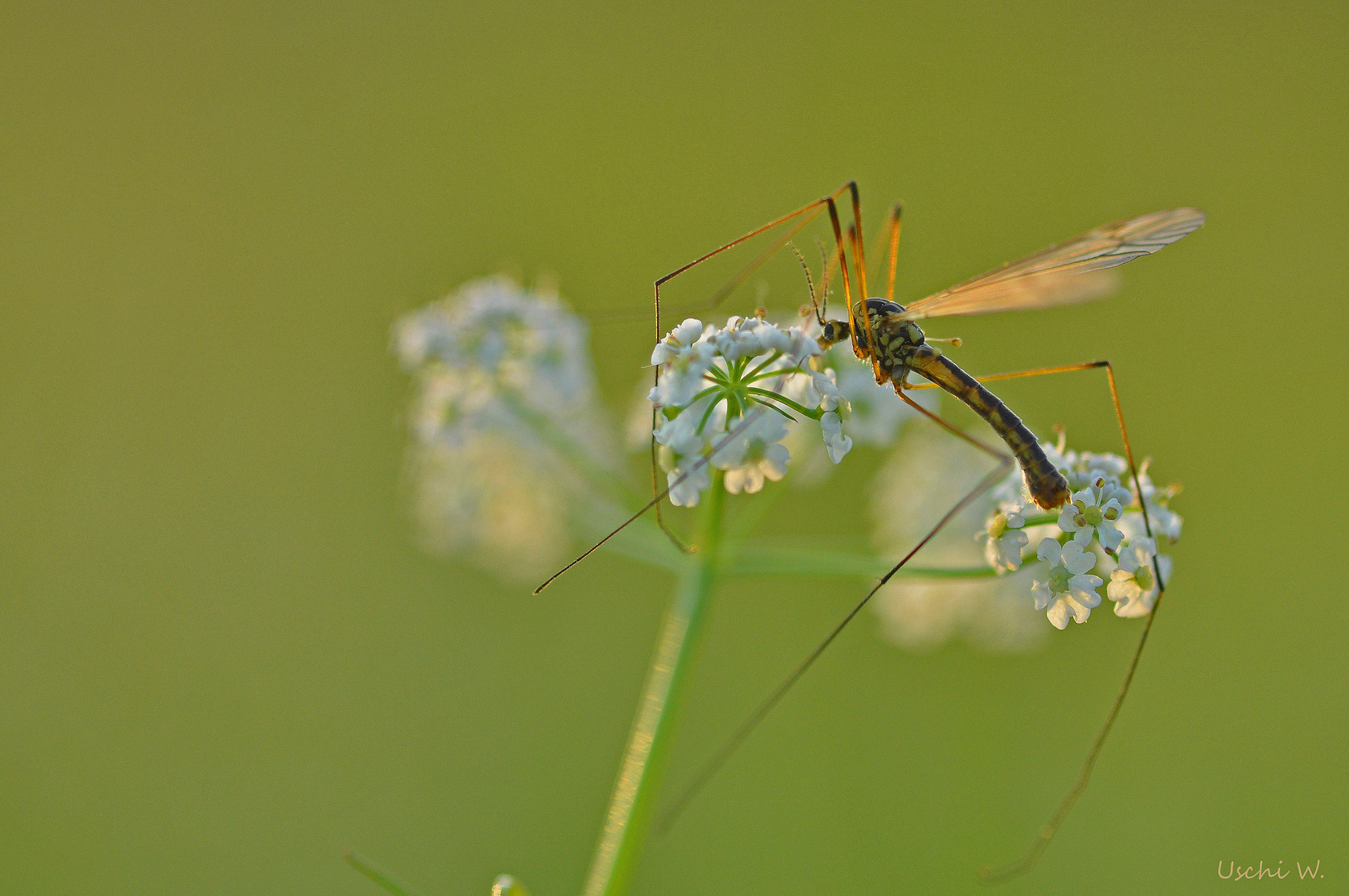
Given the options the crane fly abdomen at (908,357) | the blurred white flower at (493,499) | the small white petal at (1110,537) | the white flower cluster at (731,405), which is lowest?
the small white petal at (1110,537)

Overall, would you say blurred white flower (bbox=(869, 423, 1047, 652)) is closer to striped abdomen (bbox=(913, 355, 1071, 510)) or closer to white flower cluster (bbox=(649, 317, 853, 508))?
striped abdomen (bbox=(913, 355, 1071, 510))

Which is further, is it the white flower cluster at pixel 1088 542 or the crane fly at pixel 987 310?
the crane fly at pixel 987 310

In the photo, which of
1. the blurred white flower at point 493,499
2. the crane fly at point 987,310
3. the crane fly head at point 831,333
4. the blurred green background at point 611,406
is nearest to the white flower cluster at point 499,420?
the blurred white flower at point 493,499

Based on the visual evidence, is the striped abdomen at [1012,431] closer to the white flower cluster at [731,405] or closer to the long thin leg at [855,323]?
the long thin leg at [855,323]

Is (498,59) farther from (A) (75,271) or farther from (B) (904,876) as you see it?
(B) (904,876)

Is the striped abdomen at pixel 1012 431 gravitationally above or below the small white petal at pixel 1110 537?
above

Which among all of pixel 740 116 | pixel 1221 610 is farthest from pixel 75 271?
pixel 1221 610

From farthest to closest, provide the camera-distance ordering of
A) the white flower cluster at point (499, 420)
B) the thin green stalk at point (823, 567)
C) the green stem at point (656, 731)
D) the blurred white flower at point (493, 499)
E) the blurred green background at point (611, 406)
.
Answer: the blurred green background at point (611, 406) → the blurred white flower at point (493, 499) → the white flower cluster at point (499, 420) → the thin green stalk at point (823, 567) → the green stem at point (656, 731)

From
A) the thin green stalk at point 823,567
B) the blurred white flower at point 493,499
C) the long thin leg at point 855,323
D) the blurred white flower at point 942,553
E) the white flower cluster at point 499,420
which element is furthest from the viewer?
the blurred white flower at point 493,499

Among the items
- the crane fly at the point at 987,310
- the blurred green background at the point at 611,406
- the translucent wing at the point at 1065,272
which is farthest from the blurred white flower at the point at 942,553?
the blurred green background at the point at 611,406
